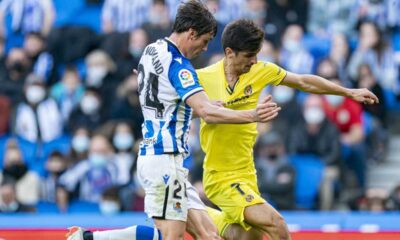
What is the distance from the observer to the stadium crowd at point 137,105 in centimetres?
1427

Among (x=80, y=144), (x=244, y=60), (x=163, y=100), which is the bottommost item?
(x=80, y=144)

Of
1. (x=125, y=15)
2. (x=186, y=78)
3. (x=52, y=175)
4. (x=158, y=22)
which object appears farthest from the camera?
(x=125, y=15)

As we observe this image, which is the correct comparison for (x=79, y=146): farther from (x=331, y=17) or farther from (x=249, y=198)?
(x=249, y=198)

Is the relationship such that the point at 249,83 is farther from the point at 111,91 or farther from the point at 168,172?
the point at 111,91

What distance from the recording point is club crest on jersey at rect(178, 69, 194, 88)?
27.4 ft

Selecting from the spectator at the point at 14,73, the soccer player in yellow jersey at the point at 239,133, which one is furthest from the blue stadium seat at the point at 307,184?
the soccer player in yellow jersey at the point at 239,133

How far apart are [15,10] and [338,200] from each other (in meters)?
5.52

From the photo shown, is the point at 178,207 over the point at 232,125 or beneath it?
beneath

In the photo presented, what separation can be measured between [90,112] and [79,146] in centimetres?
57

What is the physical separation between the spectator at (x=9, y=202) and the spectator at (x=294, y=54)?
357cm

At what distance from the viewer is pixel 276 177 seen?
13.9 meters

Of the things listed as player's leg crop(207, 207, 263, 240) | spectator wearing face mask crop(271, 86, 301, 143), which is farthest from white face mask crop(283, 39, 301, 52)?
player's leg crop(207, 207, 263, 240)

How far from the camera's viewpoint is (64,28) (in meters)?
16.5

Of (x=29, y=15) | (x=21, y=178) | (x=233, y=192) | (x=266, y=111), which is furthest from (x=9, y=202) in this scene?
(x=266, y=111)
